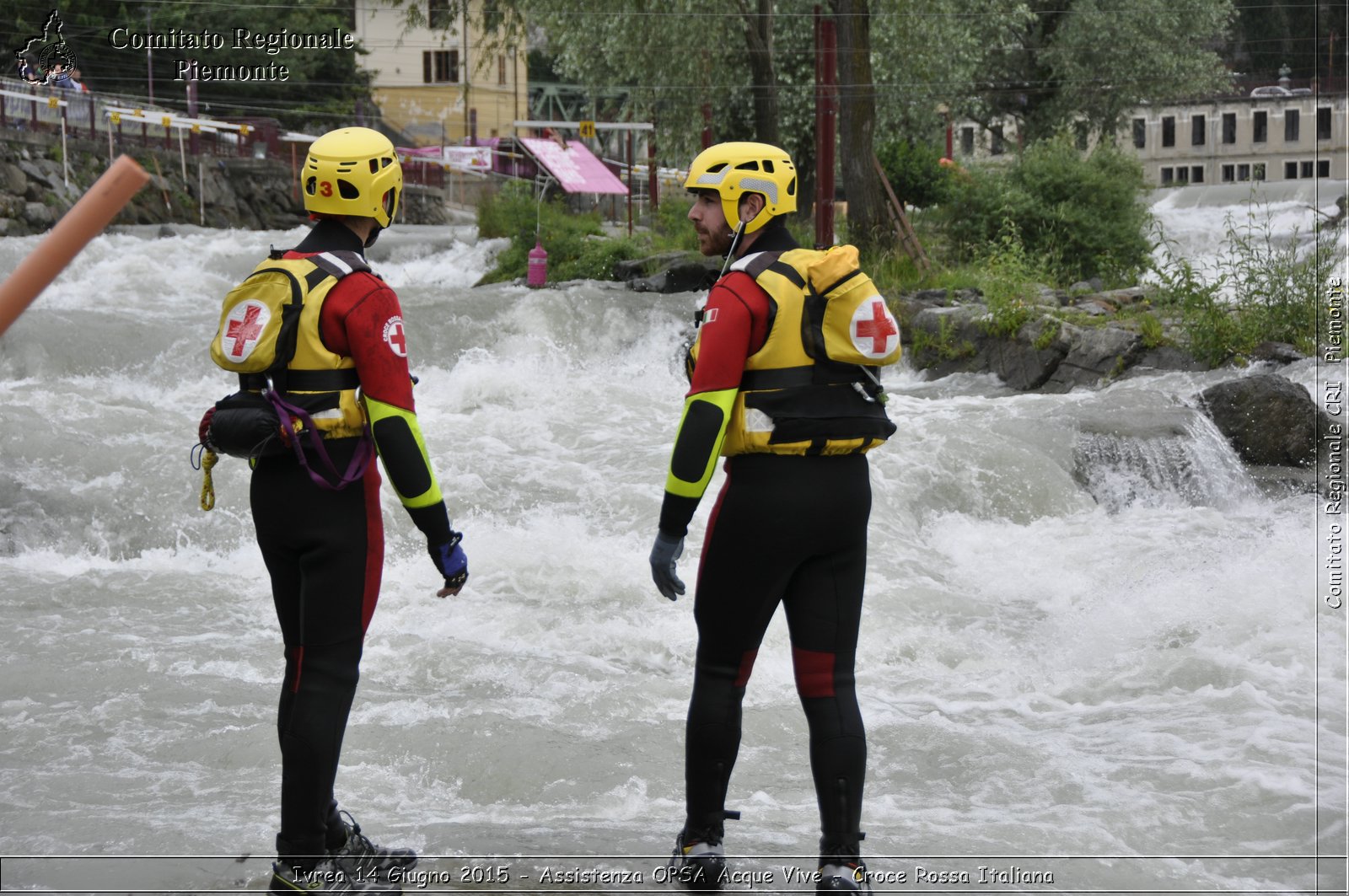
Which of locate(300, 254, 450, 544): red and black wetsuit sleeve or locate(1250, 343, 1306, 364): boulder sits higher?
locate(300, 254, 450, 544): red and black wetsuit sleeve

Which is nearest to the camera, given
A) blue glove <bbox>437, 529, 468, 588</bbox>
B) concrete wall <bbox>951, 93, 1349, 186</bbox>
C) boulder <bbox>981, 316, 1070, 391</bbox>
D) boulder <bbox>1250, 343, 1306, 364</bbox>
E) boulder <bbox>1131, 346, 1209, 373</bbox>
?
blue glove <bbox>437, 529, 468, 588</bbox>

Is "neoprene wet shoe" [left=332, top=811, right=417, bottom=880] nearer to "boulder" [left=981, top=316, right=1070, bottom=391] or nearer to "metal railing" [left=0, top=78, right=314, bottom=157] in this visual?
"boulder" [left=981, top=316, right=1070, bottom=391]

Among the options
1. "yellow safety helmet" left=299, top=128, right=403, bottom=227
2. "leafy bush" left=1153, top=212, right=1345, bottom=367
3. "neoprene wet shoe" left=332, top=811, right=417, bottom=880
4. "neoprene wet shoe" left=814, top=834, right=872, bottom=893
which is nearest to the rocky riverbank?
"leafy bush" left=1153, top=212, right=1345, bottom=367

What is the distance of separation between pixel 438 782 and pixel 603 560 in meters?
3.13

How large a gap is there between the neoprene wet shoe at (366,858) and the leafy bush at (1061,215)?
554 inches

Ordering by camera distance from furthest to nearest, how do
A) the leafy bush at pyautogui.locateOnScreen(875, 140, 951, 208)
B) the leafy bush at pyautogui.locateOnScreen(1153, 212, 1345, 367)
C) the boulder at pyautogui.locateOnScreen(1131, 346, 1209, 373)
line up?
1. the leafy bush at pyautogui.locateOnScreen(875, 140, 951, 208)
2. the boulder at pyautogui.locateOnScreen(1131, 346, 1209, 373)
3. the leafy bush at pyautogui.locateOnScreen(1153, 212, 1345, 367)

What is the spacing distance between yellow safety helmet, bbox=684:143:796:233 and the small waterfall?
668 centimetres

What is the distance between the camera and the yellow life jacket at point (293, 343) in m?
3.03

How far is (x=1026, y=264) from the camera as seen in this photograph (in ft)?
50.1

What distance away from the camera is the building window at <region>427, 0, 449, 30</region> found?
60.6 feet

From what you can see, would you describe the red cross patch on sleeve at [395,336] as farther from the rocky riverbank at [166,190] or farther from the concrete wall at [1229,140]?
the concrete wall at [1229,140]

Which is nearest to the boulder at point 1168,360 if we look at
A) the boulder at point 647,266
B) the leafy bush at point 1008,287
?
the leafy bush at point 1008,287

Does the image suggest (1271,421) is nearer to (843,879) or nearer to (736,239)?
(736,239)

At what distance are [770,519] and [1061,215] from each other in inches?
571
